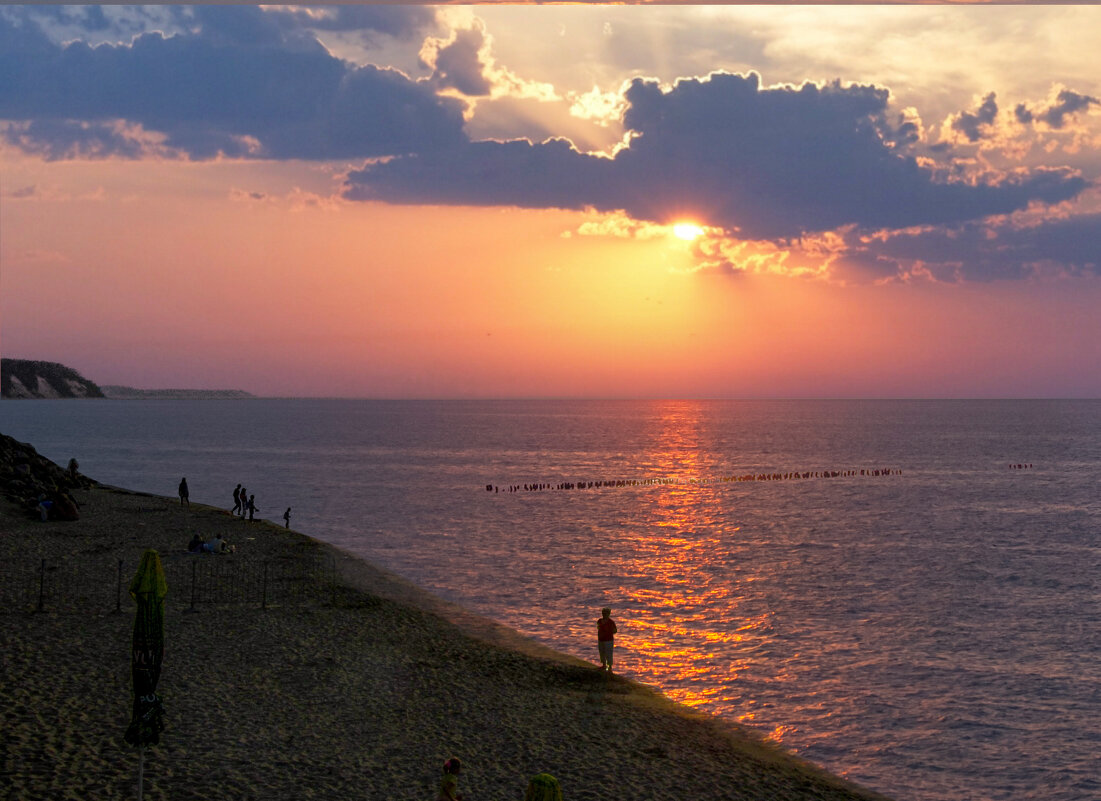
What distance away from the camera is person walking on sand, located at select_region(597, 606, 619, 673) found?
911 inches

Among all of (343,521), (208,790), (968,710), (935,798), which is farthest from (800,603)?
(343,521)

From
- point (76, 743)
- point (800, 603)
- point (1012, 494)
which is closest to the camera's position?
point (76, 743)

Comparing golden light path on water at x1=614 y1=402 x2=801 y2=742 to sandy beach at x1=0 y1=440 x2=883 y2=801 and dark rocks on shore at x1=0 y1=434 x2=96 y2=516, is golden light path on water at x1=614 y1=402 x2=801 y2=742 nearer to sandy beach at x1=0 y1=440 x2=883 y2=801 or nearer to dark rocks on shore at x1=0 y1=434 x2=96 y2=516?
sandy beach at x1=0 y1=440 x2=883 y2=801

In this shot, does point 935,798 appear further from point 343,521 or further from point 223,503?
point 223,503

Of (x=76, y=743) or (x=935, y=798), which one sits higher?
(x=76, y=743)

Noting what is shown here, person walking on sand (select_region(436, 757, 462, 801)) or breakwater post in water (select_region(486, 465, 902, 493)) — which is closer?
person walking on sand (select_region(436, 757, 462, 801))

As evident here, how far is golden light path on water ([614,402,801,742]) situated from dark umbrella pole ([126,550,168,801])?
14624 mm

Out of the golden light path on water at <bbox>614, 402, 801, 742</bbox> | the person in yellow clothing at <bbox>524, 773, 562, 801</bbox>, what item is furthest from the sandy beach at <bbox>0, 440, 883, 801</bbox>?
the person in yellow clothing at <bbox>524, 773, 562, 801</bbox>

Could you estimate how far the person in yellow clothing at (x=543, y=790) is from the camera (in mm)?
8906

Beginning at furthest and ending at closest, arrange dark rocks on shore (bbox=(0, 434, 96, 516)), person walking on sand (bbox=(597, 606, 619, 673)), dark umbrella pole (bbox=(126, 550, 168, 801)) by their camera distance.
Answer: dark rocks on shore (bbox=(0, 434, 96, 516)) < person walking on sand (bbox=(597, 606, 619, 673)) < dark umbrella pole (bbox=(126, 550, 168, 801))

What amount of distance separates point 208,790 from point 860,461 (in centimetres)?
12810

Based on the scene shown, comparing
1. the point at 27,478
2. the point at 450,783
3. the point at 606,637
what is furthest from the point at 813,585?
the point at 27,478

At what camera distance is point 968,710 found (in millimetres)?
22891


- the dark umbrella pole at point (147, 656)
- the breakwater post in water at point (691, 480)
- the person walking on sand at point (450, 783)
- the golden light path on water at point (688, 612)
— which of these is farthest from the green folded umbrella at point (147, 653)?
the breakwater post in water at point (691, 480)
